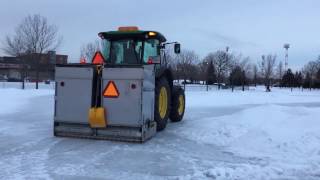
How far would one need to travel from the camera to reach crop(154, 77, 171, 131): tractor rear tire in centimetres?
1132

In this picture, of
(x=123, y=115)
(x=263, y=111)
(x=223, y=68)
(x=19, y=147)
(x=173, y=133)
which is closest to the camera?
(x=19, y=147)

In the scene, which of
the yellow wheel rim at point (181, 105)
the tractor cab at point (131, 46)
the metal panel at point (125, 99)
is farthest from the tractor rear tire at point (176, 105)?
the metal panel at point (125, 99)

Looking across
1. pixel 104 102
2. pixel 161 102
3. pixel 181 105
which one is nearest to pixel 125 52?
pixel 161 102

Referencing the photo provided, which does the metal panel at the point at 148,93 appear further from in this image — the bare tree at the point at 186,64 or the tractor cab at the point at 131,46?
the bare tree at the point at 186,64

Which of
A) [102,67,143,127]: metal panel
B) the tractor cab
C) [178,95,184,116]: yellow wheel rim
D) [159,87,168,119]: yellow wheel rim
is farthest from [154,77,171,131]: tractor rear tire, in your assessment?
[178,95,184,116]: yellow wheel rim

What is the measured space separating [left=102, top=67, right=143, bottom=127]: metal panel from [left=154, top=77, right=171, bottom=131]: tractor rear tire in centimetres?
137

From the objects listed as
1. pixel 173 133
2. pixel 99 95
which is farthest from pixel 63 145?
pixel 173 133

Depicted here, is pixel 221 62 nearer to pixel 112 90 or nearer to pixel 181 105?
pixel 181 105

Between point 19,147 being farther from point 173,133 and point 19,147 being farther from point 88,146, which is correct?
point 173,133

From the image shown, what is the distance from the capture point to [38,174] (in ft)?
22.6

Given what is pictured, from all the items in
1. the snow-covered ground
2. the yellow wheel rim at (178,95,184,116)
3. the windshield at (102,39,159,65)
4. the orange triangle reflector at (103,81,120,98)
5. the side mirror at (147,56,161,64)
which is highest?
the windshield at (102,39,159,65)

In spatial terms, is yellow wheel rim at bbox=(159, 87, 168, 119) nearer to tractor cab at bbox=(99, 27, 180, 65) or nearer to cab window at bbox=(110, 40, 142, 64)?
tractor cab at bbox=(99, 27, 180, 65)

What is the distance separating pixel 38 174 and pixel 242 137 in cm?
556

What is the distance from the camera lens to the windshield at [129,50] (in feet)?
40.2
